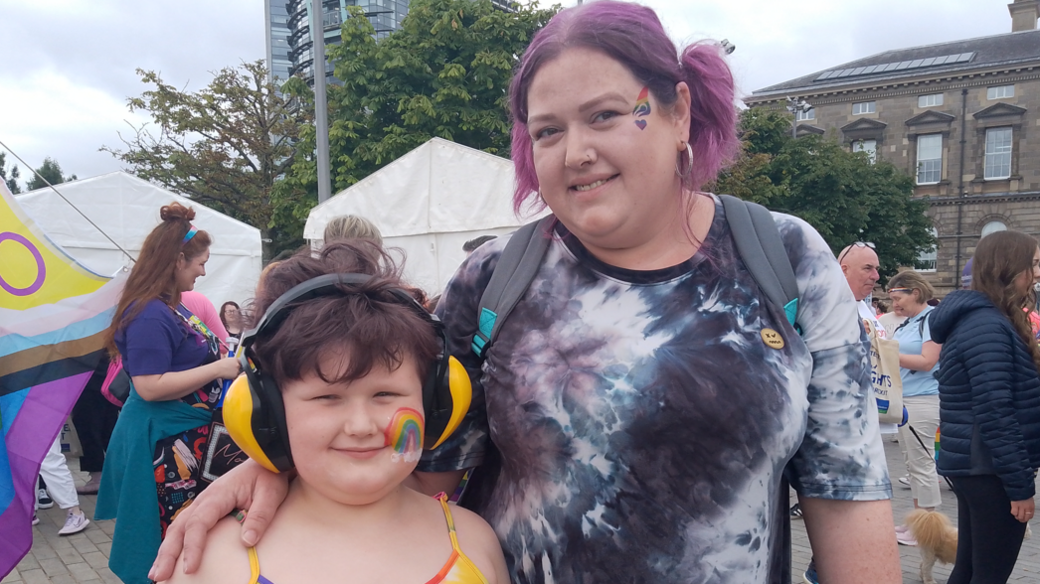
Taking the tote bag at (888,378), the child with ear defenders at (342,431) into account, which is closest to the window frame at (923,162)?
the tote bag at (888,378)

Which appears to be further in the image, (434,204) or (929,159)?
(929,159)

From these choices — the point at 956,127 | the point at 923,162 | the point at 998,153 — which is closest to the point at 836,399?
the point at 956,127

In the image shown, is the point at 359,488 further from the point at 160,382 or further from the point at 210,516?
the point at 160,382

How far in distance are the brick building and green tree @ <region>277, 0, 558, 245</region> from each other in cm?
2872

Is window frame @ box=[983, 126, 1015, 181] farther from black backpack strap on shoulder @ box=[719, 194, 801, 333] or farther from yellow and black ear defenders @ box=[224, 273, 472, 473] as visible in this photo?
yellow and black ear defenders @ box=[224, 273, 472, 473]

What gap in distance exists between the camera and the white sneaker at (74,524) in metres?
5.80

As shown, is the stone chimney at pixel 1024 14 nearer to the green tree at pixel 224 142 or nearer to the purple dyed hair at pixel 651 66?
the green tree at pixel 224 142

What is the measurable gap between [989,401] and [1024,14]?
2209 inches

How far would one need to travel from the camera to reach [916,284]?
6629 millimetres

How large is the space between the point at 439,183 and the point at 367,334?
Answer: 6.19m

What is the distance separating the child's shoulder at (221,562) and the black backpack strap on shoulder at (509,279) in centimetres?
57

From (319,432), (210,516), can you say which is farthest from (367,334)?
(210,516)

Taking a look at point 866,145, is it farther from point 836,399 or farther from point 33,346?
point 836,399

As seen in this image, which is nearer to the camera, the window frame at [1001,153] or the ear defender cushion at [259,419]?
the ear defender cushion at [259,419]
